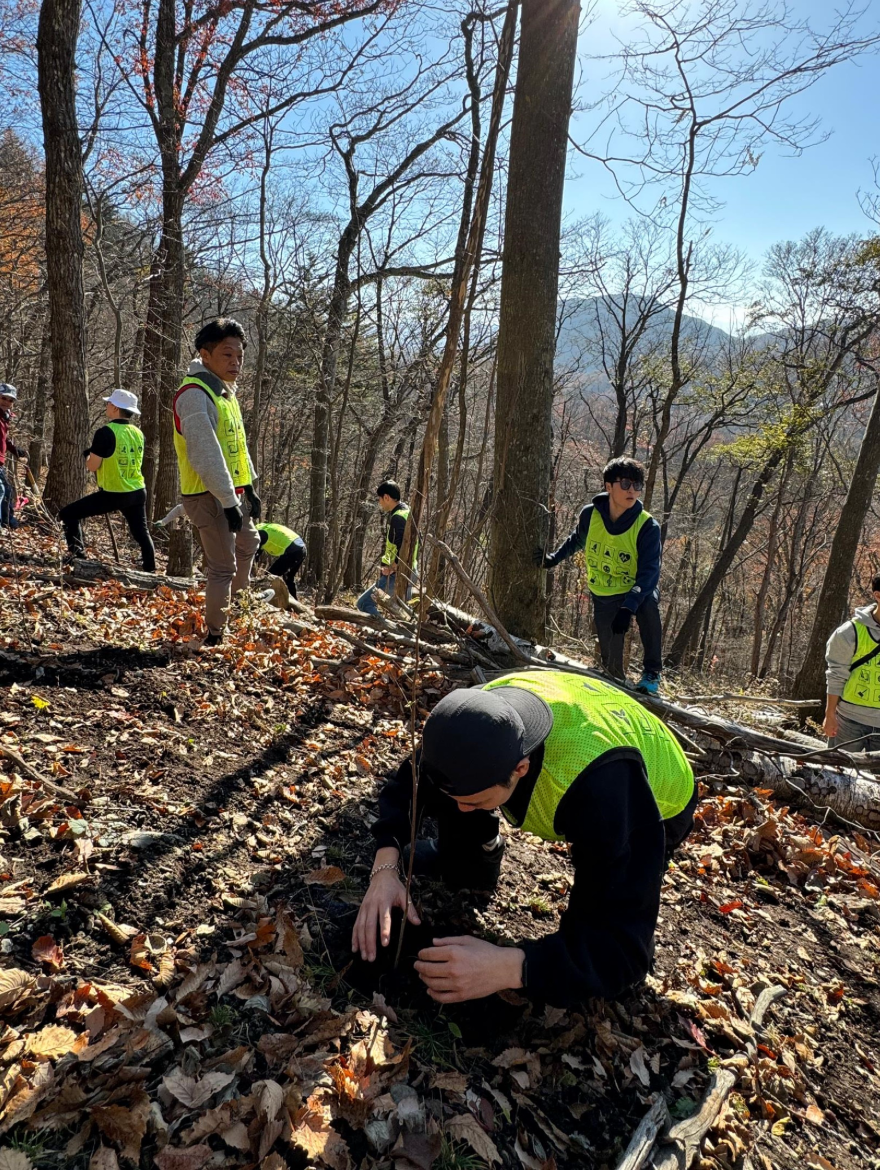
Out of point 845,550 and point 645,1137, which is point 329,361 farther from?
point 645,1137

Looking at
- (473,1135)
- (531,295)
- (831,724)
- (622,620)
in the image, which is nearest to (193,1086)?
(473,1135)

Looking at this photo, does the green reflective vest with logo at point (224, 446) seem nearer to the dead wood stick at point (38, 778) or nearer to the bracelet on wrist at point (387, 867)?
the dead wood stick at point (38, 778)

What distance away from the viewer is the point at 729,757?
416 centimetres

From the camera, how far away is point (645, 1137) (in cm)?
179

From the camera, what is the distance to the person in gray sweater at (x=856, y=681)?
473cm

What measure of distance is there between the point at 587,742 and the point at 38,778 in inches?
84.8

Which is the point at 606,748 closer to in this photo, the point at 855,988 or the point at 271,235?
the point at 855,988

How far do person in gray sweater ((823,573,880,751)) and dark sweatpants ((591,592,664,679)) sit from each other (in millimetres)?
1260

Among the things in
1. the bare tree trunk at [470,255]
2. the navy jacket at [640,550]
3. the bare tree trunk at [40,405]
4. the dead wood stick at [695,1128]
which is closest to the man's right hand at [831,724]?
the navy jacket at [640,550]

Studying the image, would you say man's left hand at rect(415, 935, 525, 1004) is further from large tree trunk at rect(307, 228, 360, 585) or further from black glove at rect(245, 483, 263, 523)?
large tree trunk at rect(307, 228, 360, 585)

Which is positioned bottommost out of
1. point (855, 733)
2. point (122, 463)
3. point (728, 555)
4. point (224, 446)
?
point (855, 733)

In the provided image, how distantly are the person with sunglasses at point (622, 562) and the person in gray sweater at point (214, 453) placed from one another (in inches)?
88.7

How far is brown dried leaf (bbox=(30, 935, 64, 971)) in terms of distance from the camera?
1839 millimetres

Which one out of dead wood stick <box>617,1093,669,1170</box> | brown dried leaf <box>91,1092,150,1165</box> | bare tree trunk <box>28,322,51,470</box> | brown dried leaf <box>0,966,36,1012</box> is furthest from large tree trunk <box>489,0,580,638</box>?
bare tree trunk <box>28,322,51,470</box>
